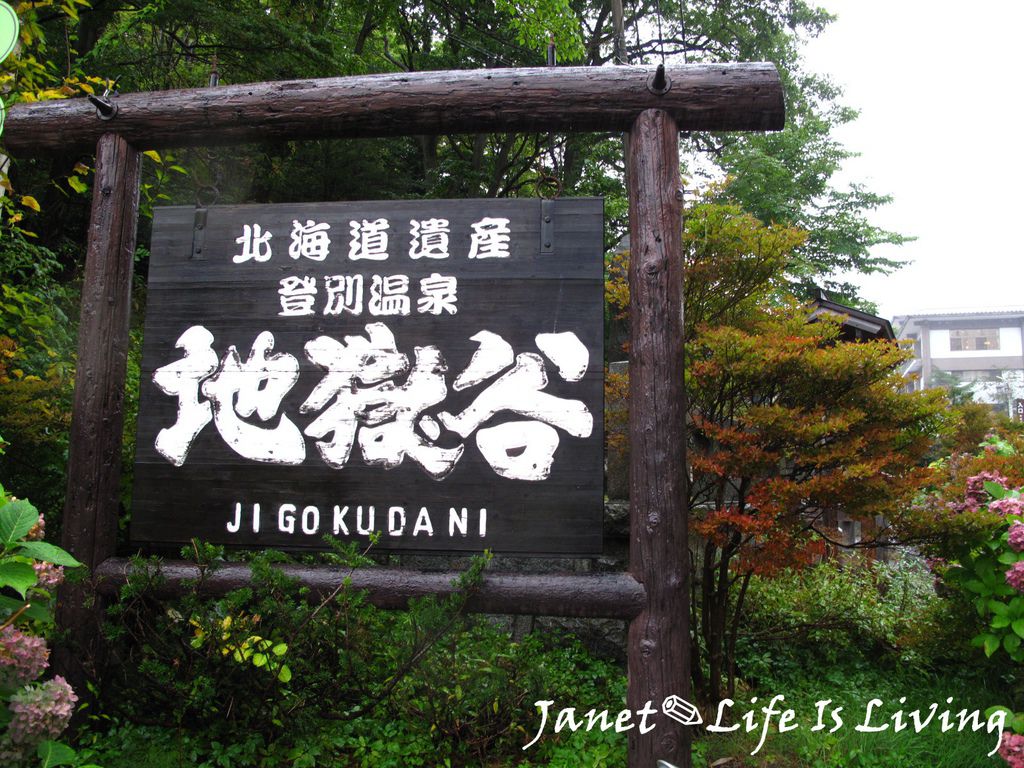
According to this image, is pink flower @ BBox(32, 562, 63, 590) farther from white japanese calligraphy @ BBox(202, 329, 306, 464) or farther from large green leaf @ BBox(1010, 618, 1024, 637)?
large green leaf @ BBox(1010, 618, 1024, 637)

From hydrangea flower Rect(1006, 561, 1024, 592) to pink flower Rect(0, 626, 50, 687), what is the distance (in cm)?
395

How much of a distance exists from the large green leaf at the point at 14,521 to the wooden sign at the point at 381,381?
46.0 inches

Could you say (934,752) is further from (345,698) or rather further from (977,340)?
(977,340)

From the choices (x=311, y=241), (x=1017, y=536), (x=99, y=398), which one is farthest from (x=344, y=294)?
(x=1017, y=536)

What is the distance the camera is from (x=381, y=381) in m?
3.37

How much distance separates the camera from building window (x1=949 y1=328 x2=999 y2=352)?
47750 mm

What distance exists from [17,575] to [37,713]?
0.45 m

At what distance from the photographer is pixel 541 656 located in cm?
475

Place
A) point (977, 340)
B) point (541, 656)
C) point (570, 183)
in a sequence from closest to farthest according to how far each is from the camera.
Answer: point (541, 656) < point (570, 183) < point (977, 340)

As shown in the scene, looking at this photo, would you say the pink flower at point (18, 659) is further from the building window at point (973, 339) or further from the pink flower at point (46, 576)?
the building window at point (973, 339)

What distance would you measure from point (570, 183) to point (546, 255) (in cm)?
1209

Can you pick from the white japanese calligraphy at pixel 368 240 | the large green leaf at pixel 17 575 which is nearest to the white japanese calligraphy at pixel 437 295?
the white japanese calligraphy at pixel 368 240

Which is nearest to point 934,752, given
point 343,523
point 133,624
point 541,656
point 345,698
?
point 541,656

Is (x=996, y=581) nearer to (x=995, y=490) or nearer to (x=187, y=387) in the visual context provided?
(x=995, y=490)
